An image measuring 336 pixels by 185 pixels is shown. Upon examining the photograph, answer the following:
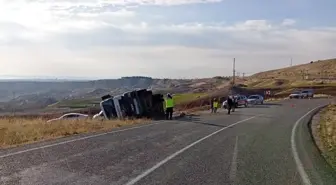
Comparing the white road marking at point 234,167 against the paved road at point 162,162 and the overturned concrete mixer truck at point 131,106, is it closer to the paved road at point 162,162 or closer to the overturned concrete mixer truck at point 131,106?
the paved road at point 162,162

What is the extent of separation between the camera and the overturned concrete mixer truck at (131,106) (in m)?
33.1

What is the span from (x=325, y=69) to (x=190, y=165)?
173880mm

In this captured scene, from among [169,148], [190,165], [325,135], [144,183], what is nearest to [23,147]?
[169,148]

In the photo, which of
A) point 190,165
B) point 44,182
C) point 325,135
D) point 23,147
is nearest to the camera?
point 44,182

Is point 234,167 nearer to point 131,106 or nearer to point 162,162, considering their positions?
point 162,162

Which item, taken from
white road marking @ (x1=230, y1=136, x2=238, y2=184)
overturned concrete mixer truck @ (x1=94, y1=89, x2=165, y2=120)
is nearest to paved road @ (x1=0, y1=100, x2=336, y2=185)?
white road marking @ (x1=230, y1=136, x2=238, y2=184)

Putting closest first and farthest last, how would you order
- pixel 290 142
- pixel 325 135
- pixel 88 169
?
pixel 88 169, pixel 290 142, pixel 325 135

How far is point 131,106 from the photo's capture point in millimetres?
33562

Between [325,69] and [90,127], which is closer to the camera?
[90,127]

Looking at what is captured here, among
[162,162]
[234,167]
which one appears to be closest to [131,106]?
[162,162]

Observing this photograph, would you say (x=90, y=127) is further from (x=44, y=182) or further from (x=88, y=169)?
(x=44, y=182)

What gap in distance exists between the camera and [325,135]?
65.1 feet

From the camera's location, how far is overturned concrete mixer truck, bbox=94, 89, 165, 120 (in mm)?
33125

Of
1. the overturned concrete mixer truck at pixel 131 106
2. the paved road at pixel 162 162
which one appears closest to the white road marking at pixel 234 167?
the paved road at pixel 162 162
